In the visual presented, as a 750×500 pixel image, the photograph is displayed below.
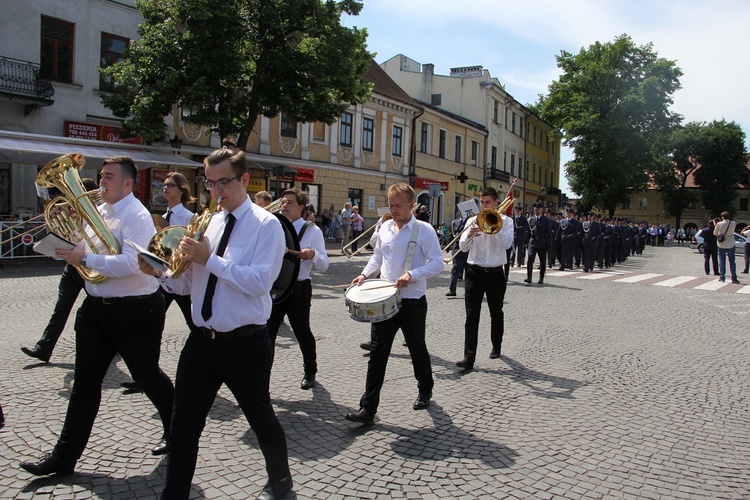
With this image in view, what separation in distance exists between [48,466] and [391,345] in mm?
2510

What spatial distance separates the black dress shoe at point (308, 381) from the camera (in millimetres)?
5449

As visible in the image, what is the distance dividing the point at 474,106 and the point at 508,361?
42.2m

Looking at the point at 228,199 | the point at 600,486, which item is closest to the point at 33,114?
the point at 228,199

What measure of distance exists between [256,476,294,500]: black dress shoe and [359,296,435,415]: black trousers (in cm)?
133

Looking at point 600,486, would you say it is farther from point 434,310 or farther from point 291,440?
point 434,310

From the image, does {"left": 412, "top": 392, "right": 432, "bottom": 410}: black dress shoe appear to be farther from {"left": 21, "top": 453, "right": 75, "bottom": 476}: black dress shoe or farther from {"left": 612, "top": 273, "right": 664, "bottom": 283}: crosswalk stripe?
{"left": 612, "top": 273, "right": 664, "bottom": 283}: crosswalk stripe

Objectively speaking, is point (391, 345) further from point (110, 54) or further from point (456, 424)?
point (110, 54)

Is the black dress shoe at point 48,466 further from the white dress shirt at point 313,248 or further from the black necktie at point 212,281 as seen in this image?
the white dress shirt at point 313,248

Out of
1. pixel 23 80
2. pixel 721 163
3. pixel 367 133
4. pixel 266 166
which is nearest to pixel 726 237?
pixel 266 166

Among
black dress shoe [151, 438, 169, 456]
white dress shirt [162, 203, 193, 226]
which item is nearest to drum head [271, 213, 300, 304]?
black dress shoe [151, 438, 169, 456]

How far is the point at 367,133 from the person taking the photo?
32.4 meters

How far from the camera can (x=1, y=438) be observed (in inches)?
160

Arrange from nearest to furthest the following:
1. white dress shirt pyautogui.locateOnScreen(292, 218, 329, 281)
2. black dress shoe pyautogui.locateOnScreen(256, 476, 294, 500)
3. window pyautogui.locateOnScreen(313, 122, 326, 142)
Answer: black dress shoe pyautogui.locateOnScreen(256, 476, 294, 500), white dress shirt pyautogui.locateOnScreen(292, 218, 329, 281), window pyautogui.locateOnScreen(313, 122, 326, 142)

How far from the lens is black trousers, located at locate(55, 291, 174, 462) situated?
353cm
